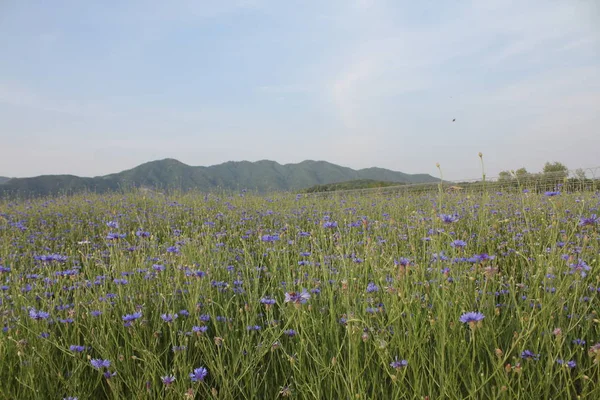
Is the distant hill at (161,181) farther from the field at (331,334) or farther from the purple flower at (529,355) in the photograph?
the purple flower at (529,355)

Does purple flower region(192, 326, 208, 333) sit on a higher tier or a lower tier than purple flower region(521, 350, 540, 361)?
higher

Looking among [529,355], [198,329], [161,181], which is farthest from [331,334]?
[161,181]

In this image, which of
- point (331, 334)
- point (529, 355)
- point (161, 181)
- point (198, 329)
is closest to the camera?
point (529, 355)

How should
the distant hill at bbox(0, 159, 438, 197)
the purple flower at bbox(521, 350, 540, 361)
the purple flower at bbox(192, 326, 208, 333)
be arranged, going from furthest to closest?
1. the distant hill at bbox(0, 159, 438, 197)
2. the purple flower at bbox(192, 326, 208, 333)
3. the purple flower at bbox(521, 350, 540, 361)

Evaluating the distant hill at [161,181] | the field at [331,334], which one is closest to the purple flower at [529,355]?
the field at [331,334]

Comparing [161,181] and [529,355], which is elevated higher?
[161,181]

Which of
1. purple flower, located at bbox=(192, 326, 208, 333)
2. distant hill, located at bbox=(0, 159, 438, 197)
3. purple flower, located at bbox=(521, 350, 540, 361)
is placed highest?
distant hill, located at bbox=(0, 159, 438, 197)

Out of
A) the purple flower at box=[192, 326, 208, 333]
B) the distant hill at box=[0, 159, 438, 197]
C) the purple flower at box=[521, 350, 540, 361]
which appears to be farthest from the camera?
the distant hill at box=[0, 159, 438, 197]

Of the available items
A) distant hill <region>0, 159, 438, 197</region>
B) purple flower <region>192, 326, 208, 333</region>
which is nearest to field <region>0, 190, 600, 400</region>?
purple flower <region>192, 326, 208, 333</region>

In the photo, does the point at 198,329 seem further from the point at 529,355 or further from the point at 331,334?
the point at 529,355

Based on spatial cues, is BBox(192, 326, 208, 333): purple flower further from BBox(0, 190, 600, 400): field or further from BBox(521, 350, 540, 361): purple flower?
BBox(521, 350, 540, 361): purple flower

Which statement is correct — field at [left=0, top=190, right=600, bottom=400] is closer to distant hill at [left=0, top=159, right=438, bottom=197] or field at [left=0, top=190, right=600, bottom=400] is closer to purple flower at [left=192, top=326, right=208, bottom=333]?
purple flower at [left=192, top=326, right=208, bottom=333]

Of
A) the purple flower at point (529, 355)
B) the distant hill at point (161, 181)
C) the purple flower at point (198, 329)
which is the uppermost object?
the distant hill at point (161, 181)

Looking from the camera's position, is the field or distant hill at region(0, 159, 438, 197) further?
distant hill at region(0, 159, 438, 197)
